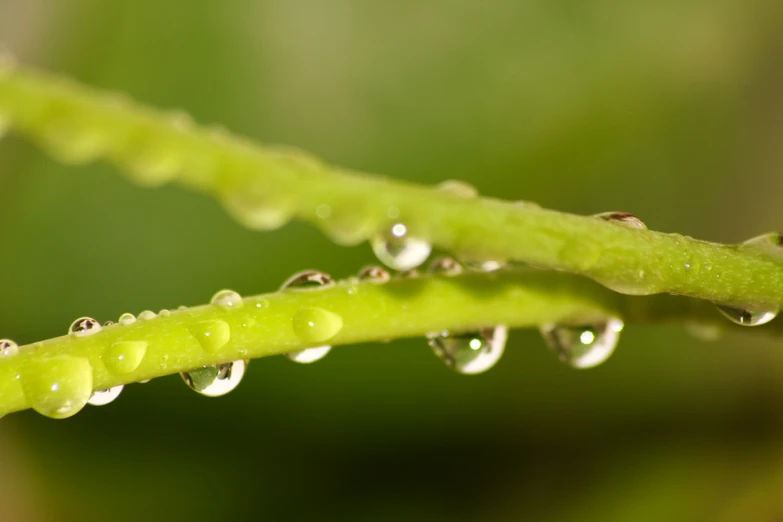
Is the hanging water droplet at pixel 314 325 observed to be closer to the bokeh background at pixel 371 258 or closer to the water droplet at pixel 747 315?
the water droplet at pixel 747 315

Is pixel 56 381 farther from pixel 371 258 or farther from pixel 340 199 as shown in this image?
pixel 371 258

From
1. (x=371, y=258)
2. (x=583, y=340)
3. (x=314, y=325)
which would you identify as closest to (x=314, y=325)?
(x=314, y=325)

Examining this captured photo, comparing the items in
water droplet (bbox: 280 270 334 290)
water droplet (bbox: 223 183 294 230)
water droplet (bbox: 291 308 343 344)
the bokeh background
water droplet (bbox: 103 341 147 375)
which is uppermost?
the bokeh background

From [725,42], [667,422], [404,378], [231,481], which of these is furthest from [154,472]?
[725,42]

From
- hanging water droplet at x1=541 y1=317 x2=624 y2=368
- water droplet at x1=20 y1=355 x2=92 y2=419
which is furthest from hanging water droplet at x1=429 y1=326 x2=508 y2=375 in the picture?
water droplet at x1=20 y1=355 x2=92 y2=419

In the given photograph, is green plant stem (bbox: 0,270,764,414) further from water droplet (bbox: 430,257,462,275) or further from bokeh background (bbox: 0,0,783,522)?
bokeh background (bbox: 0,0,783,522)

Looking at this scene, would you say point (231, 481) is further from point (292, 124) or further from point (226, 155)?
point (226, 155)

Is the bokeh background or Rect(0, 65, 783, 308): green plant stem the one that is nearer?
Rect(0, 65, 783, 308): green plant stem

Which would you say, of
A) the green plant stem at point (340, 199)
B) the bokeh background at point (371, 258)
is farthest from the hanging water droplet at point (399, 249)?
the bokeh background at point (371, 258)
